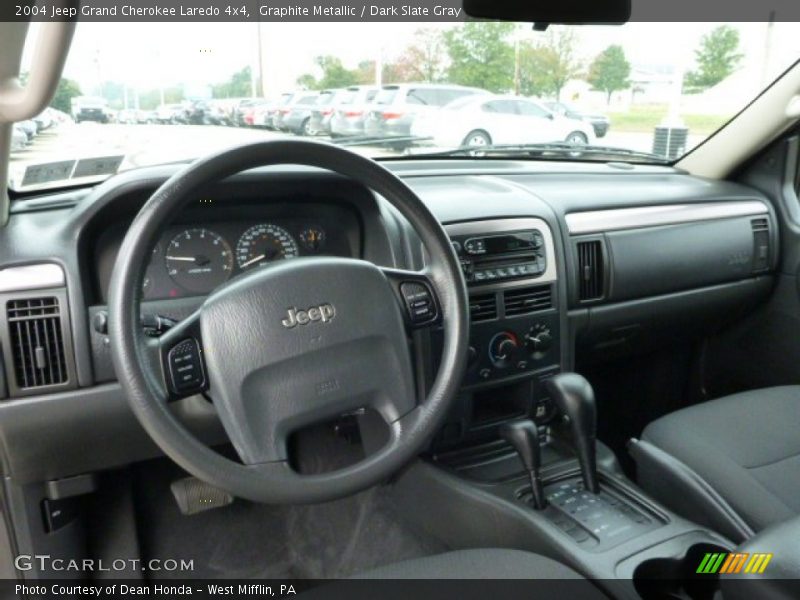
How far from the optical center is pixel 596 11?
1649mm

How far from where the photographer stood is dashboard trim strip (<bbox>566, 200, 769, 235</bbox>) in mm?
2396

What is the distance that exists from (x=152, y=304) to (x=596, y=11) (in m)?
1.24

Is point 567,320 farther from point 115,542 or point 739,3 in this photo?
point 115,542

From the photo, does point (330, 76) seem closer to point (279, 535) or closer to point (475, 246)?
point (475, 246)

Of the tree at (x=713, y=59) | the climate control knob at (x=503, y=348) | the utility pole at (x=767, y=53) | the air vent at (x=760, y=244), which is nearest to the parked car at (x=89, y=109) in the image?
the climate control knob at (x=503, y=348)

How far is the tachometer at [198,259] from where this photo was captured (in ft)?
5.85

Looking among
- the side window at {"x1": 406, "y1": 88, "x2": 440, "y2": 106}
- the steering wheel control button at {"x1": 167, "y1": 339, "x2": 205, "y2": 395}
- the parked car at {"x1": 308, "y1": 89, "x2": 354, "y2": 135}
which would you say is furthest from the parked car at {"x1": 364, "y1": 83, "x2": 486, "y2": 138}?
the steering wheel control button at {"x1": 167, "y1": 339, "x2": 205, "y2": 395}

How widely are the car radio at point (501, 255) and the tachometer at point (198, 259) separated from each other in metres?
0.63

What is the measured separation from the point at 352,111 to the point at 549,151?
3.06ft

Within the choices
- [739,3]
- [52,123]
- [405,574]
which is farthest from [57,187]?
[739,3]

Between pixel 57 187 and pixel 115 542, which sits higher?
pixel 57 187

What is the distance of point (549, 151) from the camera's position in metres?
2.82

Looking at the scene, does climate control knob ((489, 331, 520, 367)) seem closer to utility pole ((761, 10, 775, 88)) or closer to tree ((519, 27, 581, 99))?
tree ((519, 27, 581, 99))

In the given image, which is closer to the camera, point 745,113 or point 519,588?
point 519,588
